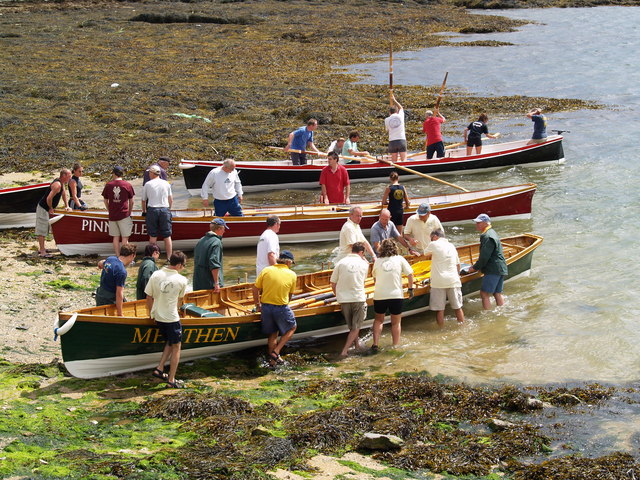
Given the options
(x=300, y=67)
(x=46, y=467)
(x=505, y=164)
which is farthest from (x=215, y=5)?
(x=46, y=467)

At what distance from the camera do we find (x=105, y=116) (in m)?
25.8

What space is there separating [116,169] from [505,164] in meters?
11.9

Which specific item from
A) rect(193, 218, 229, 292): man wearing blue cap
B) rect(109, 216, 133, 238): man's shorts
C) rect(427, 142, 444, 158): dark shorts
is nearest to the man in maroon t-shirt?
rect(109, 216, 133, 238): man's shorts

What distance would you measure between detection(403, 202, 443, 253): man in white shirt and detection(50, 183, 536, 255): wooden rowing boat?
2301 millimetres

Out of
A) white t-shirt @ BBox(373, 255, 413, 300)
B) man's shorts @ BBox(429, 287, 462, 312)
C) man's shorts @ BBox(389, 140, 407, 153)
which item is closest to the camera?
white t-shirt @ BBox(373, 255, 413, 300)

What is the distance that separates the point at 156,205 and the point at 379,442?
7.31 metres

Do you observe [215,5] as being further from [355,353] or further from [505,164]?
[355,353]

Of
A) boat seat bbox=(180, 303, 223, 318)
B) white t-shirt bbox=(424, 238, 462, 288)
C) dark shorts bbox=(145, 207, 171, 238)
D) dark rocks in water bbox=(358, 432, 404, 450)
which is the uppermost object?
dark shorts bbox=(145, 207, 171, 238)

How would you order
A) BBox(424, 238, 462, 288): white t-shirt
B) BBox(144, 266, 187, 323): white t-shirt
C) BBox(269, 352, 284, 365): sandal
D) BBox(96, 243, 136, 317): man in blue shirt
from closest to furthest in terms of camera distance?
BBox(144, 266, 187, 323): white t-shirt
BBox(96, 243, 136, 317): man in blue shirt
BBox(269, 352, 284, 365): sandal
BBox(424, 238, 462, 288): white t-shirt

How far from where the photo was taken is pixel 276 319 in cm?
1015

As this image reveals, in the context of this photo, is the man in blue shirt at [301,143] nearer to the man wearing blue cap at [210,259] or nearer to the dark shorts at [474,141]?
the dark shorts at [474,141]

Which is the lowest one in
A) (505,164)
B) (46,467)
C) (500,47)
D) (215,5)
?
(46,467)

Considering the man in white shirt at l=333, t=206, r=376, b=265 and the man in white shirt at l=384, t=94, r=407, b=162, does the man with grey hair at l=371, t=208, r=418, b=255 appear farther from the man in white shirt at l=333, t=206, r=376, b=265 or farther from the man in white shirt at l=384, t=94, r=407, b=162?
the man in white shirt at l=384, t=94, r=407, b=162

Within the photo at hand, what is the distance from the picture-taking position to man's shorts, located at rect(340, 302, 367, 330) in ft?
35.2
